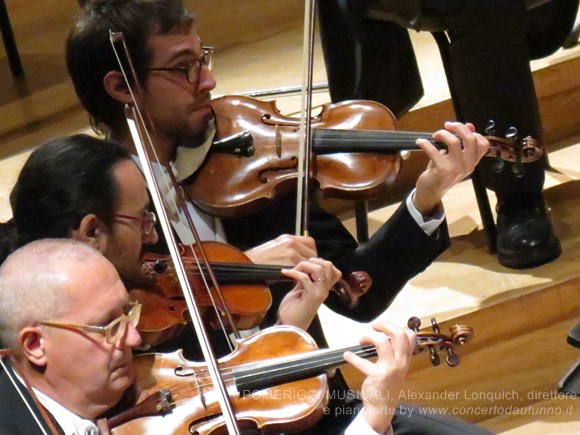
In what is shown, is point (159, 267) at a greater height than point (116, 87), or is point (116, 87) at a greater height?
point (116, 87)

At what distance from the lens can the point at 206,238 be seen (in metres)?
1.67

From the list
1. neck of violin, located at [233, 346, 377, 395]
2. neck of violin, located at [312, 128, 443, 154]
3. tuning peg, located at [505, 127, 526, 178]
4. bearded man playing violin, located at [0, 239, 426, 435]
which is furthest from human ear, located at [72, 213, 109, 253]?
tuning peg, located at [505, 127, 526, 178]

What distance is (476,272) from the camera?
204cm

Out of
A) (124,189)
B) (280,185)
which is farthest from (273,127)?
(124,189)

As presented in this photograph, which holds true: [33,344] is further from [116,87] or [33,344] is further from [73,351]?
[116,87]

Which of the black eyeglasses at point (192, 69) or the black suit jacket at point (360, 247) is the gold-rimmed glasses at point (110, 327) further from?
the black eyeglasses at point (192, 69)

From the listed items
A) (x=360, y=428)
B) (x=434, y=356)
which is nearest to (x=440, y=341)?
(x=434, y=356)

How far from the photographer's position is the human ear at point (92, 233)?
1.42 m

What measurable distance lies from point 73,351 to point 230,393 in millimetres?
188

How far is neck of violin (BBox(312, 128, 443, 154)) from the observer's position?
1641 mm

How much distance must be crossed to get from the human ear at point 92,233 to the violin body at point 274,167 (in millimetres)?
240

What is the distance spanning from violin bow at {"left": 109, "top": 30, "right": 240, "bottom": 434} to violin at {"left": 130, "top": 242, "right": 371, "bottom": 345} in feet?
0.09

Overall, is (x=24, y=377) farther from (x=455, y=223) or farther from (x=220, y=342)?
(x=455, y=223)

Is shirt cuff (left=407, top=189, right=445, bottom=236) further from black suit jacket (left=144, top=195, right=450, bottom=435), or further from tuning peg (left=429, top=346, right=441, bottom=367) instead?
tuning peg (left=429, top=346, right=441, bottom=367)
